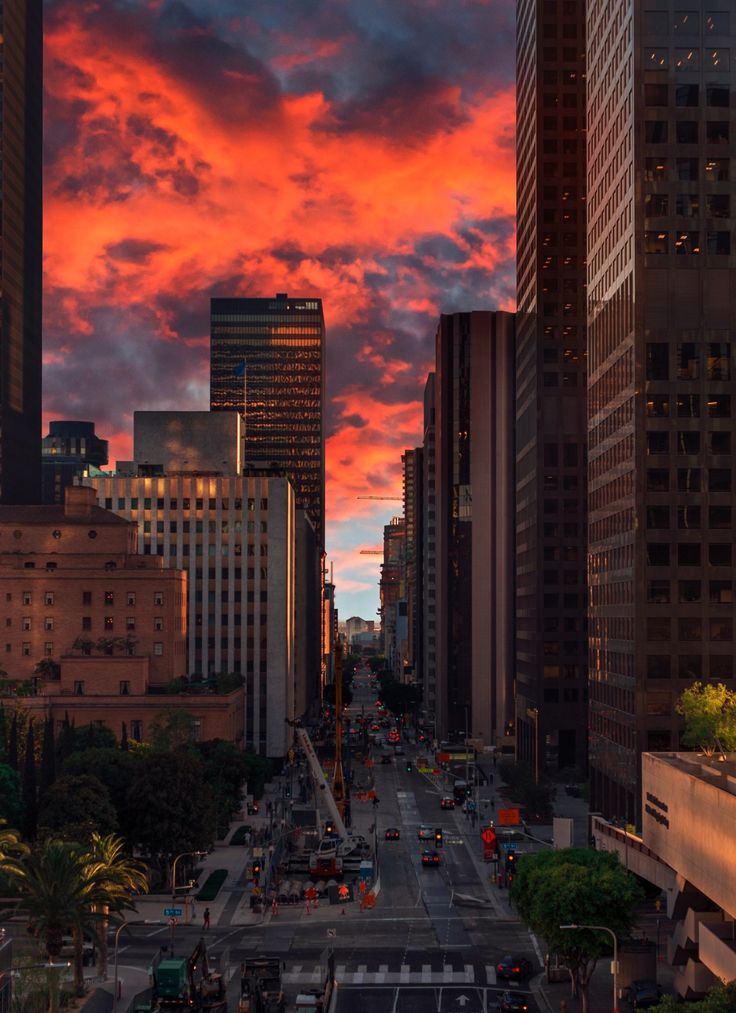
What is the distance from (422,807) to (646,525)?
59267mm

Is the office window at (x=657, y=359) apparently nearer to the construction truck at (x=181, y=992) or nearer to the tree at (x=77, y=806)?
the tree at (x=77, y=806)

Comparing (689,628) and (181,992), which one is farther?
(689,628)

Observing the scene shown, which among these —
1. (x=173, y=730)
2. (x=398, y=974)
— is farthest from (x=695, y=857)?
(x=173, y=730)

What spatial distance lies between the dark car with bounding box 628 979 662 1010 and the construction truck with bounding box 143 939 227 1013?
840 inches

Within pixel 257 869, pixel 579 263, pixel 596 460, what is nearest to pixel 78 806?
pixel 257 869

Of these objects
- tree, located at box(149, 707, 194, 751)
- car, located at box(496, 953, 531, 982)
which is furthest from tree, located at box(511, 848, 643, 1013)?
tree, located at box(149, 707, 194, 751)

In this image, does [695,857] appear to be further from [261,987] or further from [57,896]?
[57,896]

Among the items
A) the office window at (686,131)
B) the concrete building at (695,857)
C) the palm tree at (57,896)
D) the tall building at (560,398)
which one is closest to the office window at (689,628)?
the concrete building at (695,857)

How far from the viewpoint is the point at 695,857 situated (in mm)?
68188

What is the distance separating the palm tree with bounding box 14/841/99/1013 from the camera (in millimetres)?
73688

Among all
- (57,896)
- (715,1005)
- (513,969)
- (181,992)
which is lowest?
(513,969)

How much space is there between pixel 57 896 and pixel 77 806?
88.7ft

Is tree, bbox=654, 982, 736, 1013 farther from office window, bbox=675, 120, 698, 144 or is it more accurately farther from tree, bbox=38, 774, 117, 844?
office window, bbox=675, 120, 698, 144

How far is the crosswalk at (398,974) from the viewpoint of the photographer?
2990 inches
